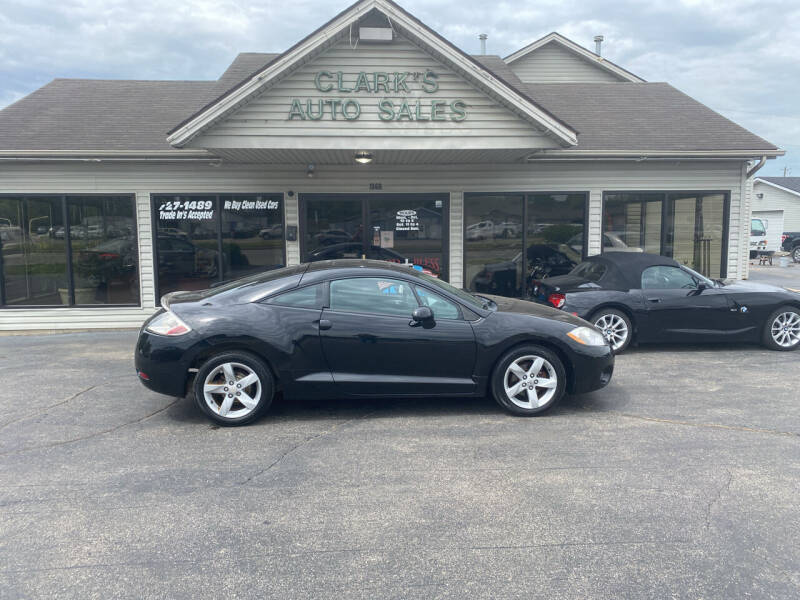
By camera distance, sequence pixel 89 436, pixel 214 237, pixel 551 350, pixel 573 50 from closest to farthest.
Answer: pixel 89 436, pixel 551 350, pixel 214 237, pixel 573 50

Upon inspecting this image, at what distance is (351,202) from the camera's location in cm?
1080

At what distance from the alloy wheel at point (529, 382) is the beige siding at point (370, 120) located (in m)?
4.44

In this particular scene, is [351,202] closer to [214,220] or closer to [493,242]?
[214,220]

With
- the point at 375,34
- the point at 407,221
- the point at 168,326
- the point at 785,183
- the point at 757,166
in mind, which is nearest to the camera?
the point at 168,326

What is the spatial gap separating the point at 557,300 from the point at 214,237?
6196mm

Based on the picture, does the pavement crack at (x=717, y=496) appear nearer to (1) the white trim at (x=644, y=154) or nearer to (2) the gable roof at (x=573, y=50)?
(1) the white trim at (x=644, y=154)

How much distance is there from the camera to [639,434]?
506 cm

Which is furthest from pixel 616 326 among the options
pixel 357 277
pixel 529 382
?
pixel 357 277

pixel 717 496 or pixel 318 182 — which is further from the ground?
pixel 318 182

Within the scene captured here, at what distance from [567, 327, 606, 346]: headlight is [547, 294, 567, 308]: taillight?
242 cm

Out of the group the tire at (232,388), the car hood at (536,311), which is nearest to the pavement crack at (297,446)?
the tire at (232,388)

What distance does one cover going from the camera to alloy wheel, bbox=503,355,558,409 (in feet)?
18.2

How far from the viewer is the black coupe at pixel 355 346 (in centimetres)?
532

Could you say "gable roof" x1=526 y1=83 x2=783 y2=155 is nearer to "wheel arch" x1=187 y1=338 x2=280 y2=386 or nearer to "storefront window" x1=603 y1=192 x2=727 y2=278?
"storefront window" x1=603 y1=192 x2=727 y2=278
